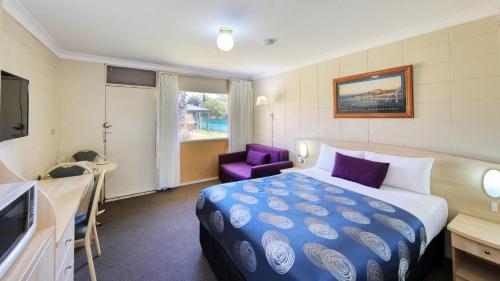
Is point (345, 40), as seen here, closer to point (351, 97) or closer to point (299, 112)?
point (351, 97)

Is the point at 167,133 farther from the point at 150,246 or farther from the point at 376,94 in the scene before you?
the point at 376,94

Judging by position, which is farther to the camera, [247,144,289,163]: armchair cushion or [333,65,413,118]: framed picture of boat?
[247,144,289,163]: armchair cushion

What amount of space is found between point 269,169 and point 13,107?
10.3 feet

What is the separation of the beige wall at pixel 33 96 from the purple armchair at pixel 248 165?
270 centimetres

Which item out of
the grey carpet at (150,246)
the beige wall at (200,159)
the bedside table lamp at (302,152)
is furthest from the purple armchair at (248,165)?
the grey carpet at (150,246)

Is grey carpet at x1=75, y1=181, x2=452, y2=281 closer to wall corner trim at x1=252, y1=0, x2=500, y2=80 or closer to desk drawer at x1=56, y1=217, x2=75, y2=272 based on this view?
desk drawer at x1=56, y1=217, x2=75, y2=272

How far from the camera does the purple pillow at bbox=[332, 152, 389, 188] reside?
235cm

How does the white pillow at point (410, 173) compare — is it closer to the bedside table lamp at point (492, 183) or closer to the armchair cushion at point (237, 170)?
the bedside table lamp at point (492, 183)

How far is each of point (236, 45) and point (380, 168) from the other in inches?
96.7

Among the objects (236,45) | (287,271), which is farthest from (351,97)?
(287,271)

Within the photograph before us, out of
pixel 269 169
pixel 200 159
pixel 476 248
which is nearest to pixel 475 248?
pixel 476 248

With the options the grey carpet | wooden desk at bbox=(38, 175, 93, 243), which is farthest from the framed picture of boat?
wooden desk at bbox=(38, 175, 93, 243)

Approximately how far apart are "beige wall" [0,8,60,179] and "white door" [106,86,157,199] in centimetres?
75

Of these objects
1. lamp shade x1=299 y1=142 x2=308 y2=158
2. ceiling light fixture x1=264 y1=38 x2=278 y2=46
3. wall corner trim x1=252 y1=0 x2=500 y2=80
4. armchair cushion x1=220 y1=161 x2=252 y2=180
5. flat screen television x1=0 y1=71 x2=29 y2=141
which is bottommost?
armchair cushion x1=220 y1=161 x2=252 y2=180
